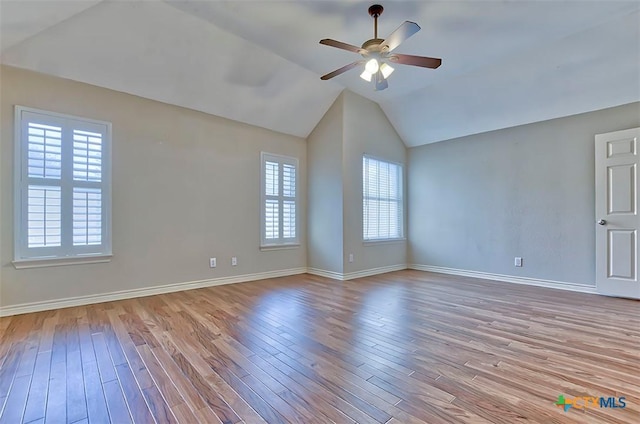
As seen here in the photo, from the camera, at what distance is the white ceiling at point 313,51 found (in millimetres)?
→ 2893

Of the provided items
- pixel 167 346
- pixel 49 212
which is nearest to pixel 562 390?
pixel 167 346

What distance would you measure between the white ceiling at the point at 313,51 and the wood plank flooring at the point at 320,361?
8.80 feet

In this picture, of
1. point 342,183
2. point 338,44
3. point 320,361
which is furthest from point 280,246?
point 338,44

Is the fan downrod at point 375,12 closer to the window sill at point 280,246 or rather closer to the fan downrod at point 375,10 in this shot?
the fan downrod at point 375,10

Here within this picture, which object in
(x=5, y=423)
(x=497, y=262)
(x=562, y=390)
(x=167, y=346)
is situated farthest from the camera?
(x=497, y=262)

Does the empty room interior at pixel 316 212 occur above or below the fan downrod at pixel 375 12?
below

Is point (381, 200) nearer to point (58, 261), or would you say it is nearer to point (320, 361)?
point (320, 361)

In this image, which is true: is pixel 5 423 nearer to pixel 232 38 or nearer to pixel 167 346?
pixel 167 346

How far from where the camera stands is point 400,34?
2.46m

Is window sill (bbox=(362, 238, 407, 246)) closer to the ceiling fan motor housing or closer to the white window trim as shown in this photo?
the white window trim

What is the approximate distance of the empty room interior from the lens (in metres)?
1.79

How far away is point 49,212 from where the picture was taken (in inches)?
124

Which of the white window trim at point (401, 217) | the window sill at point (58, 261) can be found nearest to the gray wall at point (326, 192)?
the white window trim at point (401, 217)

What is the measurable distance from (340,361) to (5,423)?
5.81 feet
